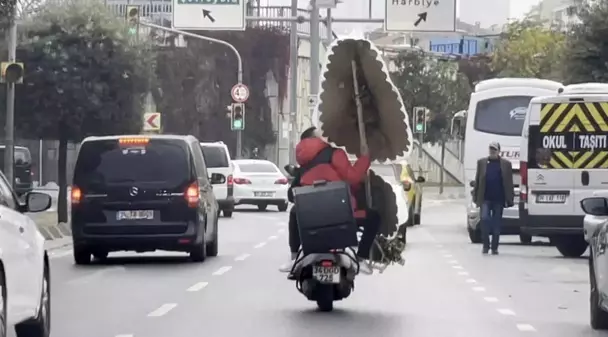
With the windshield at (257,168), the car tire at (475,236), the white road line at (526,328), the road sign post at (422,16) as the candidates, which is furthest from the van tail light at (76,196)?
the windshield at (257,168)

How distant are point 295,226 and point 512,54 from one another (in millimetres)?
75559

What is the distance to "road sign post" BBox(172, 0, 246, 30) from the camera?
41.0m

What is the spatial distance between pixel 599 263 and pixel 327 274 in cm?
275

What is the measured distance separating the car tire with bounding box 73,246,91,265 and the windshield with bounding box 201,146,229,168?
18077 mm

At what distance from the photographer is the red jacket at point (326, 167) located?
15414 mm

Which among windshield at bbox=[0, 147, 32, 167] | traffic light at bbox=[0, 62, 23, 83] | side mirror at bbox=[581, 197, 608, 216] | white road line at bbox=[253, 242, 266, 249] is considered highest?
traffic light at bbox=[0, 62, 23, 83]

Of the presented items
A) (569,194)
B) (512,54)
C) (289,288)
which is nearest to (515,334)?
(289,288)

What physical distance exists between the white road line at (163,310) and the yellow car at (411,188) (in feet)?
46.6

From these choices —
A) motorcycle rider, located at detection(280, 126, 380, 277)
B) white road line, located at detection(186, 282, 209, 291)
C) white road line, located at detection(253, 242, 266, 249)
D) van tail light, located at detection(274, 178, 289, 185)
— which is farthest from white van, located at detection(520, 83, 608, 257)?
van tail light, located at detection(274, 178, 289, 185)

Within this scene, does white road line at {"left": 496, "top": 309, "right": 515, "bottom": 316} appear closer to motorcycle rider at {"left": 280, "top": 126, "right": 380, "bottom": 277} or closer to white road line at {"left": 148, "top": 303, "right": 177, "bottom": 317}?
motorcycle rider at {"left": 280, "top": 126, "right": 380, "bottom": 277}

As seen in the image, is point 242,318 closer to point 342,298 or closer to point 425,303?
point 342,298

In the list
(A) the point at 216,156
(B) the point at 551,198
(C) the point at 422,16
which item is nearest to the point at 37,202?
(B) the point at 551,198

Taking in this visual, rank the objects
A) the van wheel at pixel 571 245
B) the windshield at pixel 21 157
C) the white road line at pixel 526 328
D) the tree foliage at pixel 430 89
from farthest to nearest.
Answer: the tree foliage at pixel 430 89 < the windshield at pixel 21 157 < the van wheel at pixel 571 245 < the white road line at pixel 526 328

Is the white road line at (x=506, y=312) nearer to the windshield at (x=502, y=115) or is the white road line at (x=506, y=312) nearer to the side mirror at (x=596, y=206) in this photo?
the side mirror at (x=596, y=206)
